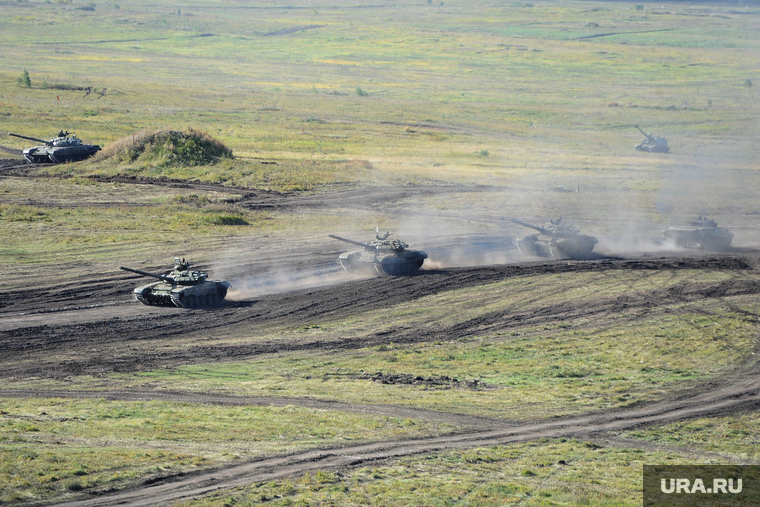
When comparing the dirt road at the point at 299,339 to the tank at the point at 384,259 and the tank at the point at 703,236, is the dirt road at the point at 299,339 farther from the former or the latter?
the tank at the point at 703,236

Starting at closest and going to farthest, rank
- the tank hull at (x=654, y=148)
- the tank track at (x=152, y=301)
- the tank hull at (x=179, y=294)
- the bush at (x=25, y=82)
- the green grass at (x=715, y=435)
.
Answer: the green grass at (x=715, y=435) < the tank hull at (x=179, y=294) < the tank track at (x=152, y=301) < the tank hull at (x=654, y=148) < the bush at (x=25, y=82)

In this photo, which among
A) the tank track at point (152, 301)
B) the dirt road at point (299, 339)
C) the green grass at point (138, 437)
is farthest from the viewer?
the tank track at point (152, 301)

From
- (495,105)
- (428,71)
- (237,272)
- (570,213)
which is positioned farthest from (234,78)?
(237,272)

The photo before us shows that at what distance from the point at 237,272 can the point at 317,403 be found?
1539cm

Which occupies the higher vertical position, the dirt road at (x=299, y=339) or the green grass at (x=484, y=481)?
the dirt road at (x=299, y=339)

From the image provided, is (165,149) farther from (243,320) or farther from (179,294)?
(243,320)

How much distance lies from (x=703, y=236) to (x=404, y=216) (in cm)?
1688

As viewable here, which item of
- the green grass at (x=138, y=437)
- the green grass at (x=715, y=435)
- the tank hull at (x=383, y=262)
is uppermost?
the tank hull at (x=383, y=262)

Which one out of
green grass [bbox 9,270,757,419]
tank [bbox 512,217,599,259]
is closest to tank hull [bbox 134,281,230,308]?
green grass [bbox 9,270,757,419]

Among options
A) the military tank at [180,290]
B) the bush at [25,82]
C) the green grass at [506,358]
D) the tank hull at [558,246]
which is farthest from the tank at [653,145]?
the bush at [25,82]

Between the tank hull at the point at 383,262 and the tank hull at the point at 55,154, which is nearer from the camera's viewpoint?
the tank hull at the point at 383,262

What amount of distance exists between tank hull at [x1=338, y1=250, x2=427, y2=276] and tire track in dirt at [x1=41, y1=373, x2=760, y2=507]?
15832 millimetres

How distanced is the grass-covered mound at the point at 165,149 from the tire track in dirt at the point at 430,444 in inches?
1694

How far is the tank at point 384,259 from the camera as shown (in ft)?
123
